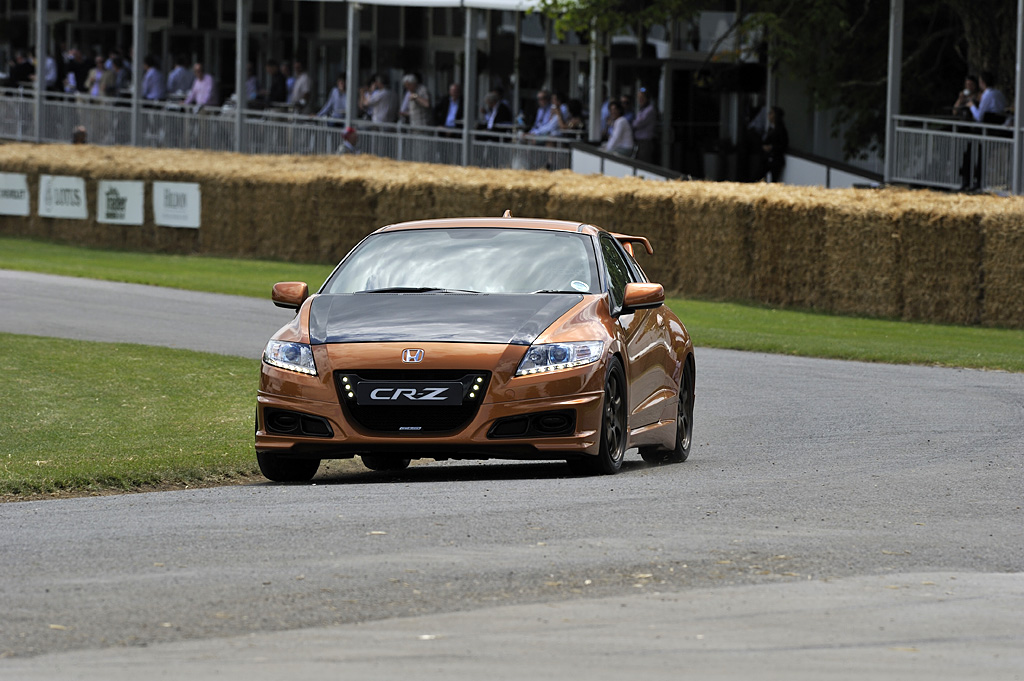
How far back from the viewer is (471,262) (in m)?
11.1

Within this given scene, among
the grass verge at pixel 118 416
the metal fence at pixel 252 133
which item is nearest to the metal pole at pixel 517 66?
the metal fence at pixel 252 133

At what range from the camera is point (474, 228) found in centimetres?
1147

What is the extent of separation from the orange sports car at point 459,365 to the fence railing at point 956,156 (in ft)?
63.1

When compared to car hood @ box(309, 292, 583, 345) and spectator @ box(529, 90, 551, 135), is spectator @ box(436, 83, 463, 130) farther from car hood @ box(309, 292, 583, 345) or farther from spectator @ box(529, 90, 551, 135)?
car hood @ box(309, 292, 583, 345)

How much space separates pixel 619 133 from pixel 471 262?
2386 cm

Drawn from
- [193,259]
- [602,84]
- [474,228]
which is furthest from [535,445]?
[602,84]

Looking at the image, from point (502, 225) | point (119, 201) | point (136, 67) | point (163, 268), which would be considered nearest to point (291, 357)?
point (502, 225)

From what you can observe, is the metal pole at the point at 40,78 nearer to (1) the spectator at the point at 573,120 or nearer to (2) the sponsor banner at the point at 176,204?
(2) the sponsor banner at the point at 176,204

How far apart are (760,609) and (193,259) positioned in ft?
92.8

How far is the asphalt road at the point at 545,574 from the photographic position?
5.85 metres

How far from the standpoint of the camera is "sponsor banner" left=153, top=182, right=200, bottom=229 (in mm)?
34656

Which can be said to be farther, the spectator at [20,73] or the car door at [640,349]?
the spectator at [20,73]

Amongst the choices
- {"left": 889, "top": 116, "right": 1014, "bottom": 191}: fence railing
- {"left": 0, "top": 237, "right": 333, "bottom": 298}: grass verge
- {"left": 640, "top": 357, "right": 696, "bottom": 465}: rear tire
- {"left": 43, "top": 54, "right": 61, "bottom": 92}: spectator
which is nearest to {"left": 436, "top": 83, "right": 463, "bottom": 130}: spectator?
{"left": 0, "top": 237, "right": 333, "bottom": 298}: grass verge

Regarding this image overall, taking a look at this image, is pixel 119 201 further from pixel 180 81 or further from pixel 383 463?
pixel 383 463
